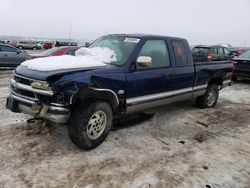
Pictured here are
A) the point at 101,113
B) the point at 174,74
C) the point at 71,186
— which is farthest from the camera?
the point at 174,74

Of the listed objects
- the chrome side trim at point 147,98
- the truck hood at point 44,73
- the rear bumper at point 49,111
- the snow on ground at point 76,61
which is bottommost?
the rear bumper at point 49,111

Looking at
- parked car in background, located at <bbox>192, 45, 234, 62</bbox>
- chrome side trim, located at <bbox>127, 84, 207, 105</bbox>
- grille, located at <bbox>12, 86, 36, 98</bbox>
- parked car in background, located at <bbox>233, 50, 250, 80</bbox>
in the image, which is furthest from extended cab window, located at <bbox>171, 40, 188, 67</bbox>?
parked car in background, located at <bbox>192, 45, 234, 62</bbox>

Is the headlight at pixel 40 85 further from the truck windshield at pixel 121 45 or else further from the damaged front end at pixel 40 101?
the truck windshield at pixel 121 45

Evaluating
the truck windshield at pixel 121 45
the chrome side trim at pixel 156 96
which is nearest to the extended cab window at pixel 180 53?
the chrome side trim at pixel 156 96

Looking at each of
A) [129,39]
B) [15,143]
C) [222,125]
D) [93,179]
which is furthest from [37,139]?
[222,125]

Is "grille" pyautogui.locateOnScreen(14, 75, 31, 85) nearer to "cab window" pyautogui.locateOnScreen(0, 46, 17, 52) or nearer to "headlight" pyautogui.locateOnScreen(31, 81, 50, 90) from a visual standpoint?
"headlight" pyautogui.locateOnScreen(31, 81, 50, 90)

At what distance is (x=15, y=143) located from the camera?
452cm

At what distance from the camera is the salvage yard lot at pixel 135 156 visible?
358 centimetres

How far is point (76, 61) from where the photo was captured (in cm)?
459

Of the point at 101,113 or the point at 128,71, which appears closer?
the point at 101,113

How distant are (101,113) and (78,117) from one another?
18.1 inches

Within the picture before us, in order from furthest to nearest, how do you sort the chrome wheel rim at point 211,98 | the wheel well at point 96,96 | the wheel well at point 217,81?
the chrome wheel rim at point 211,98
the wheel well at point 217,81
the wheel well at point 96,96

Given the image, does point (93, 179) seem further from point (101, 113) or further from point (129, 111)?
point (129, 111)

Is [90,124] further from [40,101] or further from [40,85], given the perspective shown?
[40,85]
